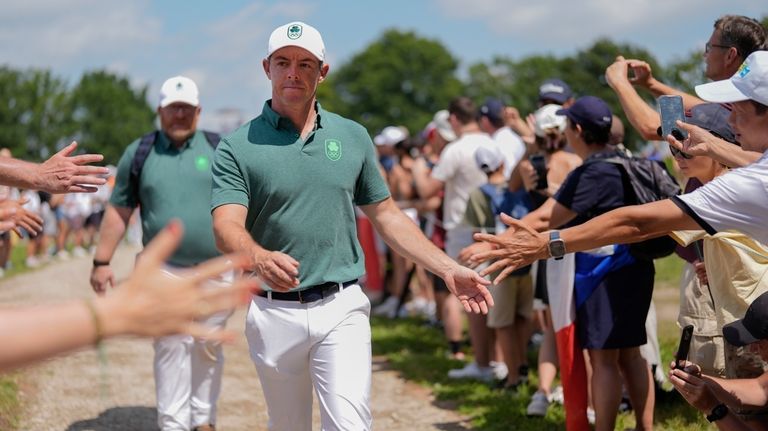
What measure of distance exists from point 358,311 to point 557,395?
3437mm

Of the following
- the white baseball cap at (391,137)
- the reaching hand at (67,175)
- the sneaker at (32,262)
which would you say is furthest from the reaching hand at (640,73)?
the sneaker at (32,262)

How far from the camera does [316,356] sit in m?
4.52

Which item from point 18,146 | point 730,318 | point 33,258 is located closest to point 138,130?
point 18,146

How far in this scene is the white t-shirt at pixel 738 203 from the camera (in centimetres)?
358

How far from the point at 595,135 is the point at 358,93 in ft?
300

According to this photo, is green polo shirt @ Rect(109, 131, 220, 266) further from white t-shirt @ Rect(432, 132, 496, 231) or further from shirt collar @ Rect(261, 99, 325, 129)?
white t-shirt @ Rect(432, 132, 496, 231)

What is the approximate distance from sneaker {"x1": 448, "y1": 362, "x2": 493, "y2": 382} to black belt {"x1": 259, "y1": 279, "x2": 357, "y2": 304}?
4391 mm

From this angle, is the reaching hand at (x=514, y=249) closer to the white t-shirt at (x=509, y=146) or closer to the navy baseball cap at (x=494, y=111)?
the white t-shirt at (x=509, y=146)

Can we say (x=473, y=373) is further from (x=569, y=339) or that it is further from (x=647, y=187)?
(x=647, y=187)

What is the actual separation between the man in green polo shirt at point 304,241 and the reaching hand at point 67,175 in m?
0.85

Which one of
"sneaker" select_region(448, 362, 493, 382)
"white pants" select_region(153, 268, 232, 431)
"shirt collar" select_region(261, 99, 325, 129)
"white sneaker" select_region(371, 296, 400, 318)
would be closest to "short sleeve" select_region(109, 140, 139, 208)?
"white pants" select_region(153, 268, 232, 431)

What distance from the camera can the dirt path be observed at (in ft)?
24.5

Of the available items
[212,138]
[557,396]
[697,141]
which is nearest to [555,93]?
[557,396]

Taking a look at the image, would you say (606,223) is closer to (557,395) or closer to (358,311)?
(358,311)
